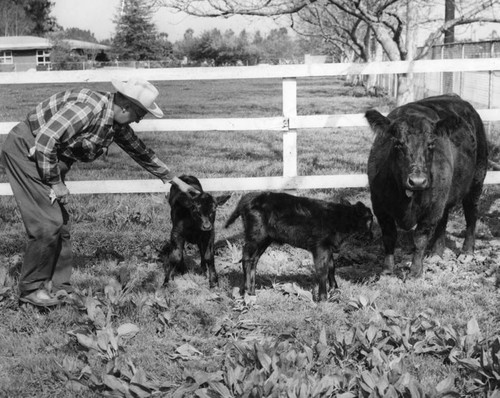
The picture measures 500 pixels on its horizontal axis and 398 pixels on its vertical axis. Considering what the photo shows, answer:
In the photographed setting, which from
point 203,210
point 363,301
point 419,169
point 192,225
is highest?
point 419,169

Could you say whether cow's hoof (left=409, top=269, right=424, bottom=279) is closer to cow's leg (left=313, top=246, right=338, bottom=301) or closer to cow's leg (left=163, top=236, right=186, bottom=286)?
cow's leg (left=313, top=246, right=338, bottom=301)

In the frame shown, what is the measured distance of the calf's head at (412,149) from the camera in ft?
18.4

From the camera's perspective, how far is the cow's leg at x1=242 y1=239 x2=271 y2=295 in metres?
5.82

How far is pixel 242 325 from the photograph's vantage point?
512 cm

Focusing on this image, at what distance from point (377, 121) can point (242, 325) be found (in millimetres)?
2309

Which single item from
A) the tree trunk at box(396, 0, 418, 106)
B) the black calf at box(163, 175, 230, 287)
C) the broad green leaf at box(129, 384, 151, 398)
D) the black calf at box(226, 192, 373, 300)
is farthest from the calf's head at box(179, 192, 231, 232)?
the tree trunk at box(396, 0, 418, 106)

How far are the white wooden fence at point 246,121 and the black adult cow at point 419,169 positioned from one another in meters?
1.16

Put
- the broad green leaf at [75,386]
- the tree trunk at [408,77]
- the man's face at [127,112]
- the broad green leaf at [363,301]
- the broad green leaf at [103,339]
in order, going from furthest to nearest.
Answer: the tree trunk at [408,77]
the broad green leaf at [363,301]
the man's face at [127,112]
the broad green leaf at [103,339]
the broad green leaf at [75,386]

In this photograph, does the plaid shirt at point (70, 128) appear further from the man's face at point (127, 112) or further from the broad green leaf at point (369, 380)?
the broad green leaf at point (369, 380)

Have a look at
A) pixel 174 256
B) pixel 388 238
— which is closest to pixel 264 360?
pixel 174 256

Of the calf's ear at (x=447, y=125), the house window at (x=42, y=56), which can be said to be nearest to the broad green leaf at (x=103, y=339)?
the calf's ear at (x=447, y=125)

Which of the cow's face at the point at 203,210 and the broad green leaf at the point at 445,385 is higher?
the cow's face at the point at 203,210

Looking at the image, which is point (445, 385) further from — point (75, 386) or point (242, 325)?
point (75, 386)

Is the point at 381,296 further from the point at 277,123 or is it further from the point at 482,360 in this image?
the point at 277,123
